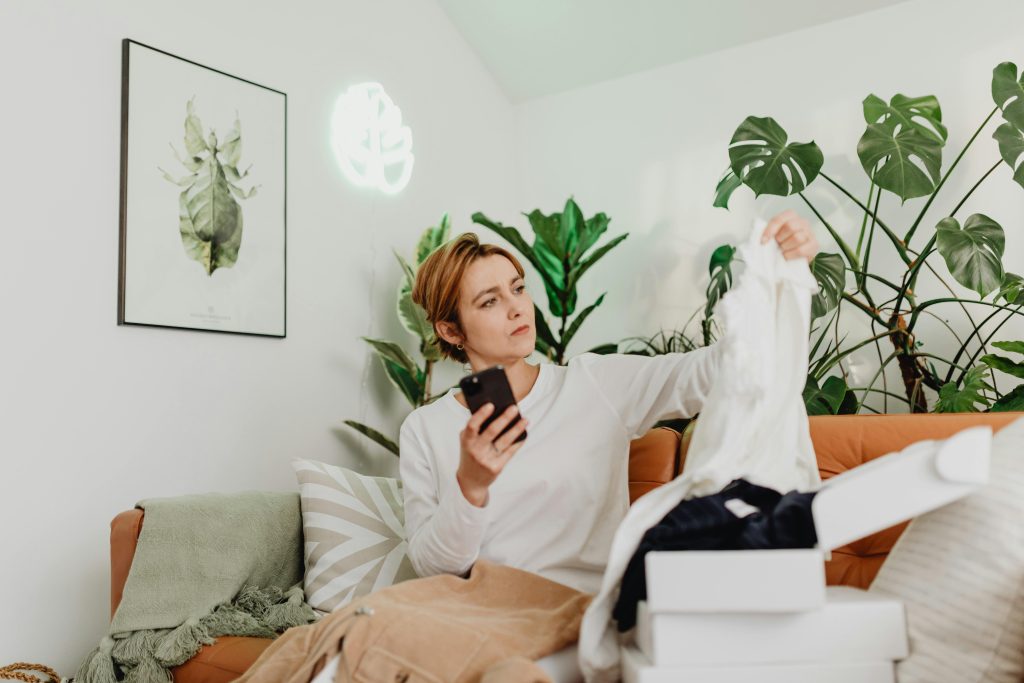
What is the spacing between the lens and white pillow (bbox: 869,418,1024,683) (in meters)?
1.02

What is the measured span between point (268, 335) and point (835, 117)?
2.03 meters

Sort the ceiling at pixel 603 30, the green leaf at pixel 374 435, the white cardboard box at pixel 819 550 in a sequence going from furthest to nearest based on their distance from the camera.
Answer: the ceiling at pixel 603 30 < the green leaf at pixel 374 435 < the white cardboard box at pixel 819 550

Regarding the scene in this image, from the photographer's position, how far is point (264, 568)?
6.51ft

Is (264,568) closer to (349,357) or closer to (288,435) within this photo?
(288,435)

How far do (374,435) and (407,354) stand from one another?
0.30m

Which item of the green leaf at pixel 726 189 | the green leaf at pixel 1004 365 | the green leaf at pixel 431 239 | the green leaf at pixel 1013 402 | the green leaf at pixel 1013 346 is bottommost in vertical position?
the green leaf at pixel 1013 402

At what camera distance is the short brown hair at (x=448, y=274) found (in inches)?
70.2

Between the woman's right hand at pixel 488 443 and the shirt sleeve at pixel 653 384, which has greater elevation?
the shirt sleeve at pixel 653 384

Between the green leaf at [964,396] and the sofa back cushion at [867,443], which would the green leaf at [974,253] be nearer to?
→ the green leaf at [964,396]

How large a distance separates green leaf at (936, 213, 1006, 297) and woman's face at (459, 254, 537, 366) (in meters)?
1.18

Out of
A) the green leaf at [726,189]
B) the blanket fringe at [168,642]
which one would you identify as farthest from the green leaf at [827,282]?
the blanket fringe at [168,642]

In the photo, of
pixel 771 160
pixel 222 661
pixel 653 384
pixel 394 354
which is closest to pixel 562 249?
pixel 394 354

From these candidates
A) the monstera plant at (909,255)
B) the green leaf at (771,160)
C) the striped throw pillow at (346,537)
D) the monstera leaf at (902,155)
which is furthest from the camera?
the green leaf at (771,160)

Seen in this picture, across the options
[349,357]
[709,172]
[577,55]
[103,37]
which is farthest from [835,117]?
[103,37]
